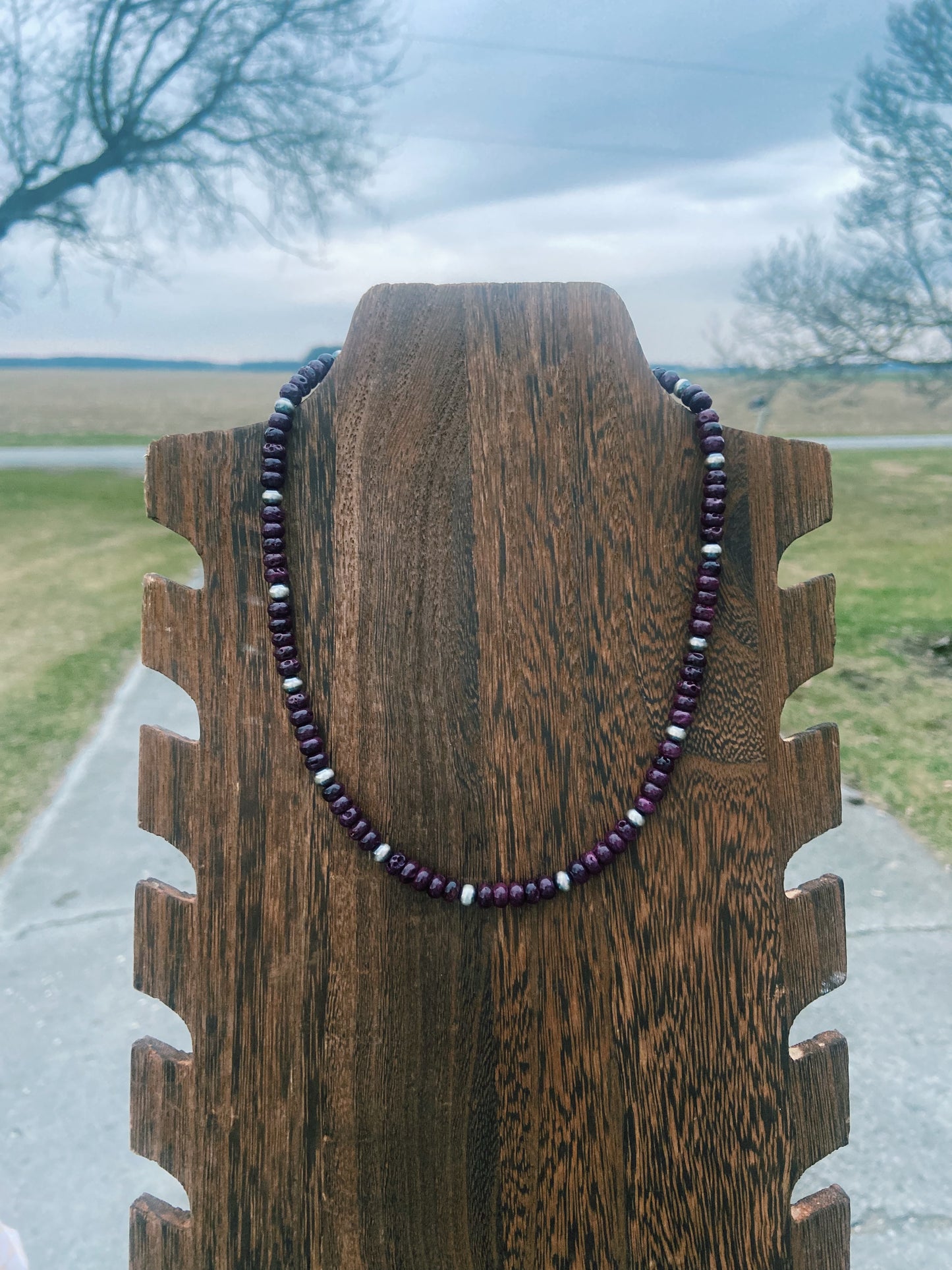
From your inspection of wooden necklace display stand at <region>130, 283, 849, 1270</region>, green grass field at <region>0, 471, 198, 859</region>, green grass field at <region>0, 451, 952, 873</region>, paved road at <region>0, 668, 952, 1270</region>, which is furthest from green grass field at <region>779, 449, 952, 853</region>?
green grass field at <region>0, 471, 198, 859</region>

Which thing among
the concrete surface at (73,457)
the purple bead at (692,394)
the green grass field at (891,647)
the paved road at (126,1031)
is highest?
the concrete surface at (73,457)

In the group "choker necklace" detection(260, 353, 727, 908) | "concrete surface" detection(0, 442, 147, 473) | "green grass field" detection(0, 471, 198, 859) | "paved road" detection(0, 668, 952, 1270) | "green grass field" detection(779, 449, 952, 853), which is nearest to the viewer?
"choker necklace" detection(260, 353, 727, 908)

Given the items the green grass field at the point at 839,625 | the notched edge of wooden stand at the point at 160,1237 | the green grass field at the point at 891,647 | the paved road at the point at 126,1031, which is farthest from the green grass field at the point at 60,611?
the green grass field at the point at 891,647

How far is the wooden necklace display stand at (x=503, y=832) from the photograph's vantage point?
761 mm

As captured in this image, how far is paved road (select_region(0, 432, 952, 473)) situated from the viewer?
1128 centimetres

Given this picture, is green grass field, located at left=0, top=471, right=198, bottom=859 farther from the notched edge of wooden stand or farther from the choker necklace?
the choker necklace

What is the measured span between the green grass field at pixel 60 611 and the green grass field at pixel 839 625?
10 millimetres

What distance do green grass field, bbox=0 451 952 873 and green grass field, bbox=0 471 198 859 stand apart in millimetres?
10

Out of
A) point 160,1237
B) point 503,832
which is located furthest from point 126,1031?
point 503,832

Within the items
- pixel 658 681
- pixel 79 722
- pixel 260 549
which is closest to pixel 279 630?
pixel 260 549

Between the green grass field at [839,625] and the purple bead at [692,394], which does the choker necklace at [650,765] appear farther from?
the green grass field at [839,625]

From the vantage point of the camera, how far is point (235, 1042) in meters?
0.79

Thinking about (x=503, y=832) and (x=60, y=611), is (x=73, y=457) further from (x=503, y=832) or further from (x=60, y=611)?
(x=503, y=832)

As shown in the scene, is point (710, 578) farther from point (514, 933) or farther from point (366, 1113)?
point (366, 1113)
